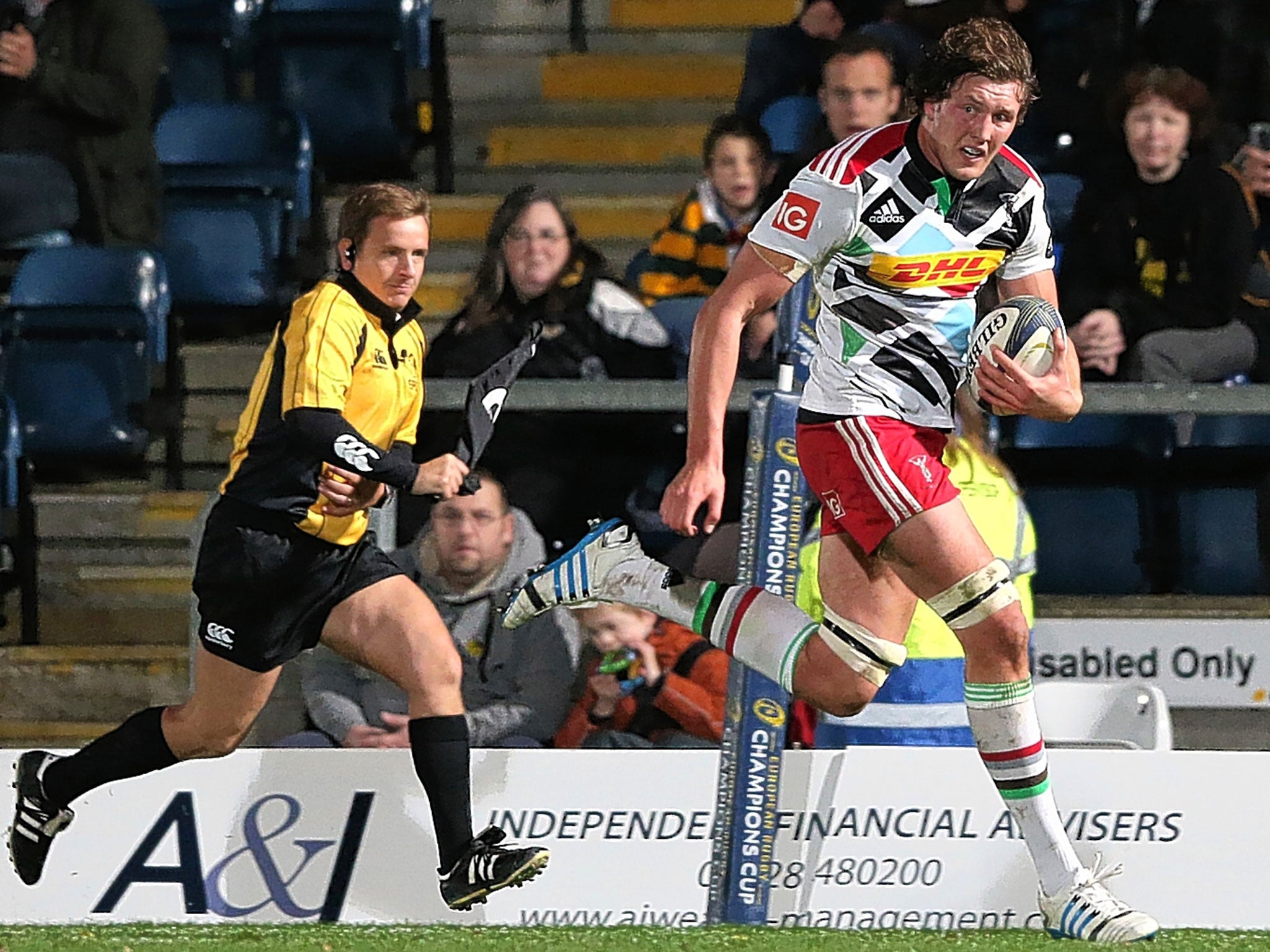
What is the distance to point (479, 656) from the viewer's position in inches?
219

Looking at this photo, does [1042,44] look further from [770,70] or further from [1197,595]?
[1197,595]

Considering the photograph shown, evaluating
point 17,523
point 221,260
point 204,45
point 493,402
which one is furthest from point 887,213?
point 204,45

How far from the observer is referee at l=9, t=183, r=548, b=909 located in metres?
4.97

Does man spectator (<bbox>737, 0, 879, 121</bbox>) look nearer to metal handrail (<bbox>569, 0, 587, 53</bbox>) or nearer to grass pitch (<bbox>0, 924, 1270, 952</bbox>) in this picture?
metal handrail (<bbox>569, 0, 587, 53</bbox>)

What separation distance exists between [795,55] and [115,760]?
3860 millimetres

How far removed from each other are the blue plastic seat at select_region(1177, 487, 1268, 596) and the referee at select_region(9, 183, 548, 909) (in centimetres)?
264

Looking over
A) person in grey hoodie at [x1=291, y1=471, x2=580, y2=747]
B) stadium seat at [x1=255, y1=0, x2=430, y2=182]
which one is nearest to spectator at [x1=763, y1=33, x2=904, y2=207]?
person in grey hoodie at [x1=291, y1=471, x2=580, y2=747]

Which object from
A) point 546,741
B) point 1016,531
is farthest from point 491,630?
point 1016,531

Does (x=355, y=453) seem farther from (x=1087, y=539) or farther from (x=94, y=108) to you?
(x=94, y=108)

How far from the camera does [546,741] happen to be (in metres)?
5.53

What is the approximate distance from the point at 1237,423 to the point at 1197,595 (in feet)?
1.87

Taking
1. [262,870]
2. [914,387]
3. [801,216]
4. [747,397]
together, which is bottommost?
[262,870]

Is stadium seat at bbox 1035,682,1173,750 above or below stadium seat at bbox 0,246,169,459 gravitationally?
below

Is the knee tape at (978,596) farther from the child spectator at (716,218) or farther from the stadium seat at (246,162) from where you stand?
the stadium seat at (246,162)
